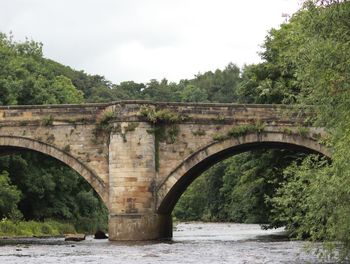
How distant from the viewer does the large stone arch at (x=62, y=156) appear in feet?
116

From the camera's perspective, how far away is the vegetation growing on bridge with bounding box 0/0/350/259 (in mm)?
19844

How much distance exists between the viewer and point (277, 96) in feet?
133

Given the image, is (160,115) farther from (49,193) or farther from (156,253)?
(49,193)

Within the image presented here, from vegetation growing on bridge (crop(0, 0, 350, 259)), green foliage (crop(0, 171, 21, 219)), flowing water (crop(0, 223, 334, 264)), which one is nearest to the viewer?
vegetation growing on bridge (crop(0, 0, 350, 259))

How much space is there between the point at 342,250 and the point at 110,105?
1733cm

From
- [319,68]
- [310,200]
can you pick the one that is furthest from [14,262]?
[319,68]

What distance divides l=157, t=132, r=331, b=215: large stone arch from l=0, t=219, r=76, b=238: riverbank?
11.6 metres

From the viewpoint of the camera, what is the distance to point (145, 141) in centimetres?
3456

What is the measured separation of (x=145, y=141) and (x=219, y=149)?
3397mm

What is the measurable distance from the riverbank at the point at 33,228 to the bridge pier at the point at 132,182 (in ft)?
34.3

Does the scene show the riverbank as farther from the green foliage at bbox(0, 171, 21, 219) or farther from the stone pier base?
the stone pier base

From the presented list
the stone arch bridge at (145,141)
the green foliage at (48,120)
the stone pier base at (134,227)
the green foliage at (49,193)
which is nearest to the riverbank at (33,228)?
the green foliage at (49,193)

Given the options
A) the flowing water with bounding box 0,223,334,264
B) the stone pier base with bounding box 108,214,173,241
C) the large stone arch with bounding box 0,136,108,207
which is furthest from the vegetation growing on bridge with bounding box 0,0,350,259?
the stone pier base with bounding box 108,214,173,241

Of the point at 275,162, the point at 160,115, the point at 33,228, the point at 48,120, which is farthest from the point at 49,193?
the point at 160,115
